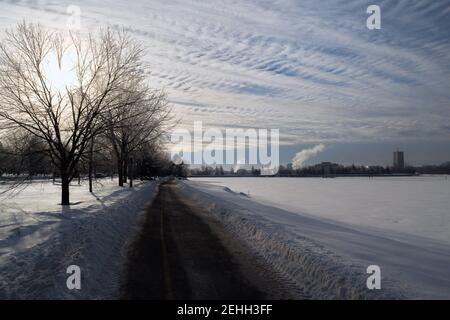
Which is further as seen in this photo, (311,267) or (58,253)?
(58,253)

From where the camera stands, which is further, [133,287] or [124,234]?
[124,234]

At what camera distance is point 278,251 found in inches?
398

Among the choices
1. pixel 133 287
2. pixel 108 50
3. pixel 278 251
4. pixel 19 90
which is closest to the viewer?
pixel 133 287

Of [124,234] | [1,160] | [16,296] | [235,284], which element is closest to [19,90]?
[1,160]

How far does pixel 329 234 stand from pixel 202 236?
185 inches

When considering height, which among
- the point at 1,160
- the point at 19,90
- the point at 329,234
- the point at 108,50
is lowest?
the point at 329,234

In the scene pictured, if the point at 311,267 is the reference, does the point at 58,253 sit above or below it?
above

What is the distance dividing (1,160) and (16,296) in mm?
15525
